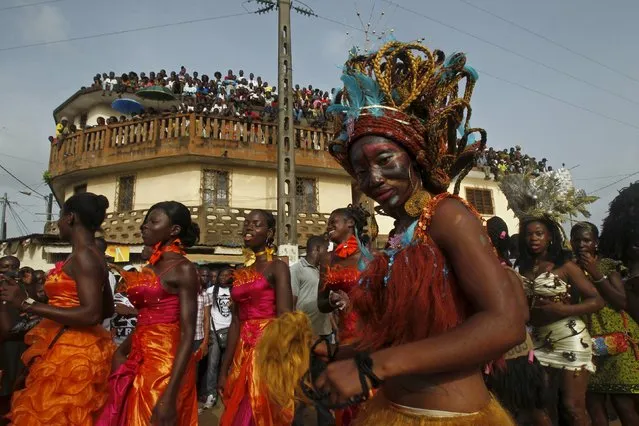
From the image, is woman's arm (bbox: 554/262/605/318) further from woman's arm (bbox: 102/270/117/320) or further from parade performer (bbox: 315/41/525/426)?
woman's arm (bbox: 102/270/117/320)

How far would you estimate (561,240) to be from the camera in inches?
191

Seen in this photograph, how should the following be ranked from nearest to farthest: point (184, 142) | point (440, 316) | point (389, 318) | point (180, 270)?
point (440, 316) → point (389, 318) → point (180, 270) → point (184, 142)

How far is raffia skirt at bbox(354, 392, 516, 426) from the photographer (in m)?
1.59

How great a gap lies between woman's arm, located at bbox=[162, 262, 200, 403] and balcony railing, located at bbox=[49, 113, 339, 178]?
15527 millimetres

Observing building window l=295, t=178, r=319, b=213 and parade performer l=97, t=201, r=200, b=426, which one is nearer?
parade performer l=97, t=201, r=200, b=426

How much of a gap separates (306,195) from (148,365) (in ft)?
56.9

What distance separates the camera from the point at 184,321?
3.44 metres

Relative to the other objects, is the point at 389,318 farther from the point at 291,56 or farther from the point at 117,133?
the point at 117,133

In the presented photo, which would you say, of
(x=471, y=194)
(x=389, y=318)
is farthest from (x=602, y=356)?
(x=471, y=194)

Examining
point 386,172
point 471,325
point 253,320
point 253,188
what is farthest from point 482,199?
point 471,325

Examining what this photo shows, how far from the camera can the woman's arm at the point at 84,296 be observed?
3381mm

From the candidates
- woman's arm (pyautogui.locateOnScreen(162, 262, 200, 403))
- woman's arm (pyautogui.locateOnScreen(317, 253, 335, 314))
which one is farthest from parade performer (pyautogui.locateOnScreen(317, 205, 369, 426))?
woman's arm (pyautogui.locateOnScreen(162, 262, 200, 403))

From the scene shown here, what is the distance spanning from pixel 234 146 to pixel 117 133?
4.98 meters

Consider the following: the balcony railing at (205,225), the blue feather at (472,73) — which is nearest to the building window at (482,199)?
the balcony railing at (205,225)
